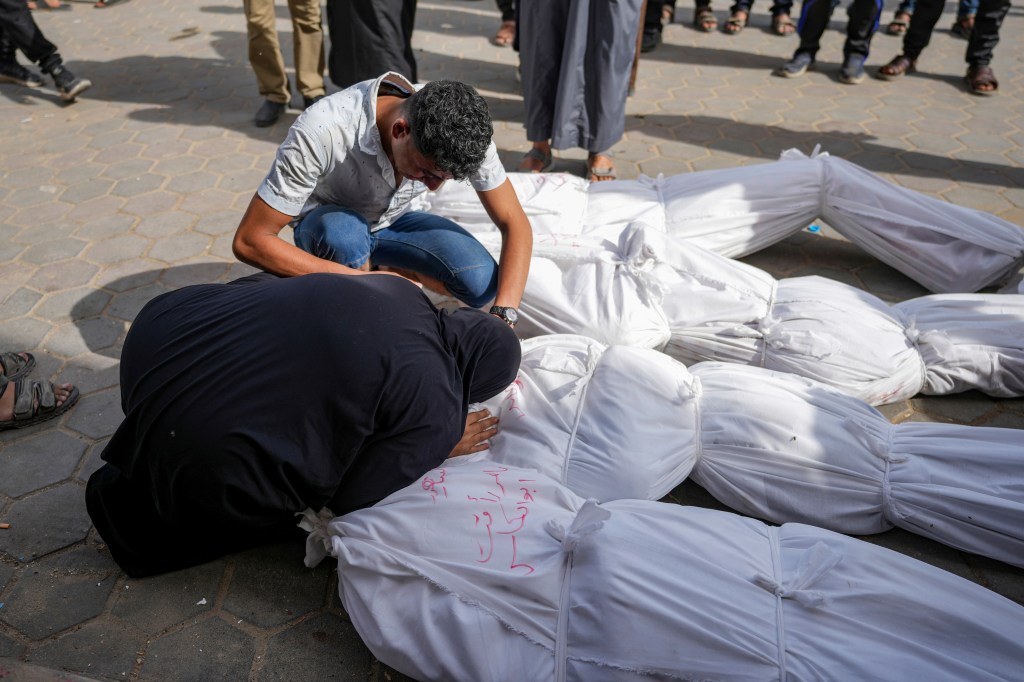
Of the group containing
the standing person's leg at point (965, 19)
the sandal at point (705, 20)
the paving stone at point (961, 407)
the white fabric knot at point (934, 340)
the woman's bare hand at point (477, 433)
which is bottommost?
the paving stone at point (961, 407)

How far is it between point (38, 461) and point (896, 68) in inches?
217

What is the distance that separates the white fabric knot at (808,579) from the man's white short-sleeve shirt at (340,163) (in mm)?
1238

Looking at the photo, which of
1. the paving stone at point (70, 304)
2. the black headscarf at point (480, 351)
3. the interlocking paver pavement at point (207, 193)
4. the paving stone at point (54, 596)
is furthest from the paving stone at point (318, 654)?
the paving stone at point (70, 304)

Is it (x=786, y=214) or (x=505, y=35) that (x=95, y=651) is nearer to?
(x=786, y=214)

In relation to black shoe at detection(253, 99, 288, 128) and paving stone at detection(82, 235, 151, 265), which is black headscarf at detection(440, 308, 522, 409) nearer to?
paving stone at detection(82, 235, 151, 265)

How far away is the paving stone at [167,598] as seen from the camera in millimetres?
1605

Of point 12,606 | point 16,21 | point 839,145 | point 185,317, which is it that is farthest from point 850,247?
point 16,21

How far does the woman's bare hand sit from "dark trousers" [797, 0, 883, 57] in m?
4.42

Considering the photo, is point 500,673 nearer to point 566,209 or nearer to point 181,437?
point 181,437

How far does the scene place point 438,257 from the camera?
2262mm

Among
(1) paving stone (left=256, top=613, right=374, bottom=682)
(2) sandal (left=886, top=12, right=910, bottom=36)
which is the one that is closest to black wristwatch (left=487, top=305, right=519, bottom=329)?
(1) paving stone (left=256, top=613, right=374, bottom=682)

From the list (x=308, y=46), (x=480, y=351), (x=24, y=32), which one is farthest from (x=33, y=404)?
(x=24, y=32)

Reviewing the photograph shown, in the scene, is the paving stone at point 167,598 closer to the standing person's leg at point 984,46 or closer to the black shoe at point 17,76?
the black shoe at point 17,76

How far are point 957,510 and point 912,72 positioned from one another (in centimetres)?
445
